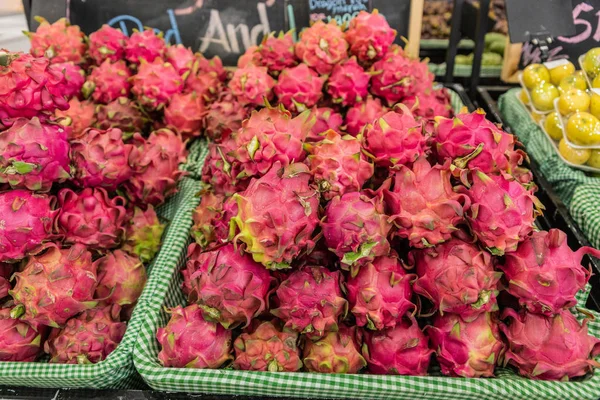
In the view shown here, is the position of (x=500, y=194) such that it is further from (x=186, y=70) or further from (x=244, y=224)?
(x=186, y=70)

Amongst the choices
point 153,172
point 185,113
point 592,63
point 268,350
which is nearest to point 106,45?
point 185,113

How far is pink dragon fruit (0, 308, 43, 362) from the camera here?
1.27 m

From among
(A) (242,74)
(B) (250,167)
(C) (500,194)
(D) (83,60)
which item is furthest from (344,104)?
(D) (83,60)

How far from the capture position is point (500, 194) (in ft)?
3.46

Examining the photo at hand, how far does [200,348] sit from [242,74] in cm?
95

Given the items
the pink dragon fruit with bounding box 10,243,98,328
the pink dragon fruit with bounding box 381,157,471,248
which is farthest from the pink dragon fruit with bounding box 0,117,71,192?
the pink dragon fruit with bounding box 381,157,471,248

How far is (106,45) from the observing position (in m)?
1.99

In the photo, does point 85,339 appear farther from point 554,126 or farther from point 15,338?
point 554,126

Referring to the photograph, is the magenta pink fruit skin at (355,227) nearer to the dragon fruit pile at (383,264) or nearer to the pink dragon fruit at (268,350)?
the dragon fruit pile at (383,264)

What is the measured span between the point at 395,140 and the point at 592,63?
57.0 inches

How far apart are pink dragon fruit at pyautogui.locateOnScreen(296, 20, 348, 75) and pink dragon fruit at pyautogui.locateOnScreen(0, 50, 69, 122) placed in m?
0.79

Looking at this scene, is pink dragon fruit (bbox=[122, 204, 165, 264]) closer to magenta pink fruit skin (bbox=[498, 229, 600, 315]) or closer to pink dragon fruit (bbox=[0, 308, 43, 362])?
pink dragon fruit (bbox=[0, 308, 43, 362])

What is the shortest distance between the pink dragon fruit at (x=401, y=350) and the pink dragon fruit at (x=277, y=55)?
1029 mm

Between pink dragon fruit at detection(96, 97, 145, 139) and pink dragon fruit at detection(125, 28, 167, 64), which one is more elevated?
pink dragon fruit at detection(125, 28, 167, 64)
